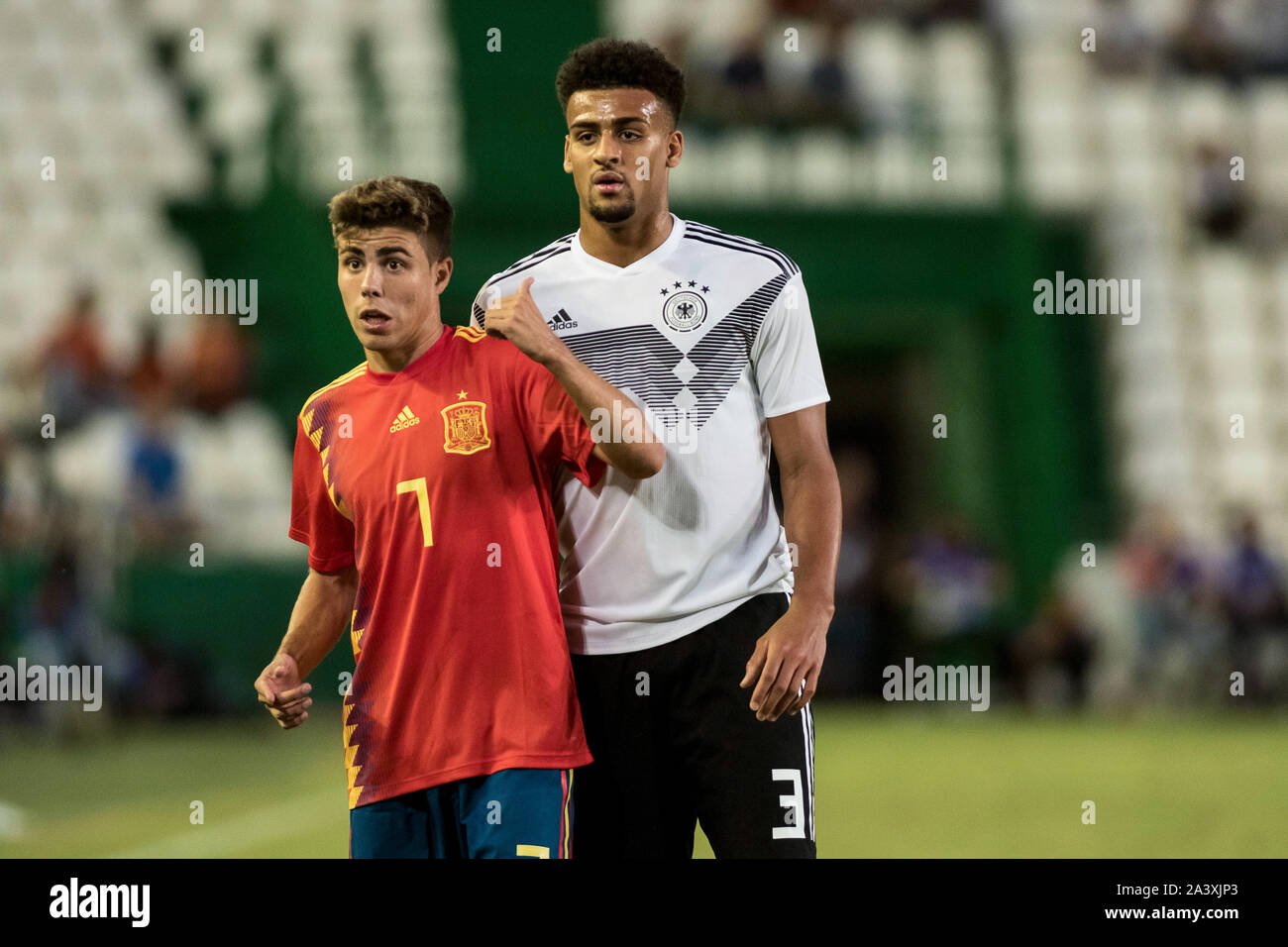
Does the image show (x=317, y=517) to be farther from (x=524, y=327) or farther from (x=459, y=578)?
(x=524, y=327)

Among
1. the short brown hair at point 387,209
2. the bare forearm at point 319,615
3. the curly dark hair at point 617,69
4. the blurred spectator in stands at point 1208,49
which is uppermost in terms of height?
the blurred spectator in stands at point 1208,49

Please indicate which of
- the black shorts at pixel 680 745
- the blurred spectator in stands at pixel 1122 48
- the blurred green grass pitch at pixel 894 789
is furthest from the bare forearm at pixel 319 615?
the blurred spectator in stands at pixel 1122 48

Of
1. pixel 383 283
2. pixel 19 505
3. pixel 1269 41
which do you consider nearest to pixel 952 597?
pixel 19 505

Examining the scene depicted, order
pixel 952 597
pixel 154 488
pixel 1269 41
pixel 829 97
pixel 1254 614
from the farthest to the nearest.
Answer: pixel 1269 41
pixel 829 97
pixel 952 597
pixel 1254 614
pixel 154 488

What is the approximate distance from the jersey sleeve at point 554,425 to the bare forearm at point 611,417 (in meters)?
0.09

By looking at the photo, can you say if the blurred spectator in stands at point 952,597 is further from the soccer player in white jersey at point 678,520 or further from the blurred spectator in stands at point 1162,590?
the soccer player in white jersey at point 678,520

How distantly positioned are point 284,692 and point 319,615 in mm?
283

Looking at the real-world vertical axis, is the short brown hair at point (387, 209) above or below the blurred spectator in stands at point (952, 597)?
above

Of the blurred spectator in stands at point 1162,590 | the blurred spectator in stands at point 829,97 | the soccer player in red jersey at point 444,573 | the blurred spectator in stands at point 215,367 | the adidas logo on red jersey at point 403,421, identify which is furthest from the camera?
the blurred spectator in stands at point 829,97

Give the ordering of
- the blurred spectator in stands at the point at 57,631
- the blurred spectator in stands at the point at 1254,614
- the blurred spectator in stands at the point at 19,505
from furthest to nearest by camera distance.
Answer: the blurred spectator in stands at the point at 1254,614, the blurred spectator in stands at the point at 19,505, the blurred spectator in stands at the point at 57,631

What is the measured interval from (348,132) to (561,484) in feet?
44.8

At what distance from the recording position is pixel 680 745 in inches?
157

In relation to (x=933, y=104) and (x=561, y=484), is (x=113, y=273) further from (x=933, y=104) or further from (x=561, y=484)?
(x=561, y=484)

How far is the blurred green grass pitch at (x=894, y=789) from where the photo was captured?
8516 mm
